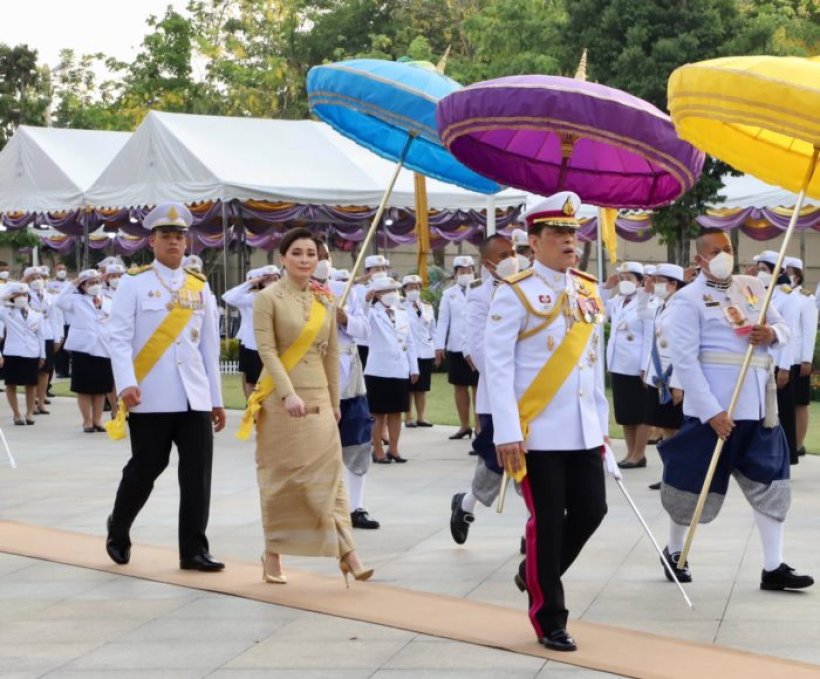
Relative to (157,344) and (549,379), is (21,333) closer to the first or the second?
(157,344)

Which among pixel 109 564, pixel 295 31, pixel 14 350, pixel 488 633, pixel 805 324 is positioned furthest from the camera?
pixel 295 31

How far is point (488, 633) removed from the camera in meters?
6.10

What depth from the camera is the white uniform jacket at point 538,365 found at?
5.89 metres

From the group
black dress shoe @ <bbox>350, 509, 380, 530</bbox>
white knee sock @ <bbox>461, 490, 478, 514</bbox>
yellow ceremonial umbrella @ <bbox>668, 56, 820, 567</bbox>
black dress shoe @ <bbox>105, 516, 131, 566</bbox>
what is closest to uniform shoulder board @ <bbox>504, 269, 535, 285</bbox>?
yellow ceremonial umbrella @ <bbox>668, 56, 820, 567</bbox>

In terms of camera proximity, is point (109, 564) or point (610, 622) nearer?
point (610, 622)

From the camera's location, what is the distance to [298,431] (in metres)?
7.12

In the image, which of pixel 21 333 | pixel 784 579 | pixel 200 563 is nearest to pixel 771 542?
pixel 784 579

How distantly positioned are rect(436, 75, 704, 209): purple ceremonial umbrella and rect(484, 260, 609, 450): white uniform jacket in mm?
1511

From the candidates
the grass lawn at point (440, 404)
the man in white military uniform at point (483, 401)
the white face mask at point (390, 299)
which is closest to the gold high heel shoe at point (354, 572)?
the man in white military uniform at point (483, 401)

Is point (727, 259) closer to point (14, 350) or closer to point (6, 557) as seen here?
point (6, 557)

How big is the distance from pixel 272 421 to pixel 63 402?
1310cm

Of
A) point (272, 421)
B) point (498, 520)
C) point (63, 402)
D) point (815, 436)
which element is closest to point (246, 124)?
point (63, 402)

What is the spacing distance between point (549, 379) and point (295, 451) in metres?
1.66

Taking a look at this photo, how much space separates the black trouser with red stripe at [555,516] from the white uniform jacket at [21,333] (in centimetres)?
1232
